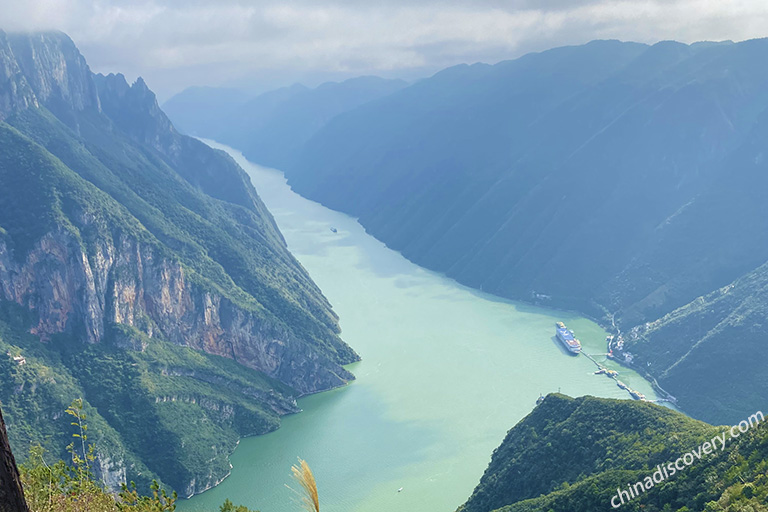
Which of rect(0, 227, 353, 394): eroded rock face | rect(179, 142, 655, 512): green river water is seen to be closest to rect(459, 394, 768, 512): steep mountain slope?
rect(179, 142, 655, 512): green river water

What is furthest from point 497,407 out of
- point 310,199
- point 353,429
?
point 310,199

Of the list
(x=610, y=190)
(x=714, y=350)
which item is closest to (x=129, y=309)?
(x=714, y=350)

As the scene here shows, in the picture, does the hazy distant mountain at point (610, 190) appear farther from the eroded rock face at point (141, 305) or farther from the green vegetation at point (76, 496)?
the green vegetation at point (76, 496)

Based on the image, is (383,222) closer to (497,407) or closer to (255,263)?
(255,263)

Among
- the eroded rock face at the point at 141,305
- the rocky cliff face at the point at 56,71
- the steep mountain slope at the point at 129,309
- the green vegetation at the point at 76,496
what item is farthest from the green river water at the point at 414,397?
the rocky cliff face at the point at 56,71

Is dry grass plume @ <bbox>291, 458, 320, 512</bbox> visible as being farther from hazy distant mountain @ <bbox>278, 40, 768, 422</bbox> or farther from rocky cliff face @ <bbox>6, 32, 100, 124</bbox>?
rocky cliff face @ <bbox>6, 32, 100, 124</bbox>

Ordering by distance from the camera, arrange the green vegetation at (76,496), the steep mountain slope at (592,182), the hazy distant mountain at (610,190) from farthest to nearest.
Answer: the steep mountain slope at (592,182)
the hazy distant mountain at (610,190)
the green vegetation at (76,496)
